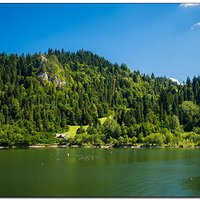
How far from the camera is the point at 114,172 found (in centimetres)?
6412

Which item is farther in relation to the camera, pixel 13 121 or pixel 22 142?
pixel 13 121

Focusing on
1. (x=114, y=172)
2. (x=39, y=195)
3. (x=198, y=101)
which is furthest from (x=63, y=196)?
(x=198, y=101)

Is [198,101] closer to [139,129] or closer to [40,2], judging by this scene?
[139,129]

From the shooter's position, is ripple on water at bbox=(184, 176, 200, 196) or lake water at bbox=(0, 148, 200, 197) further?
ripple on water at bbox=(184, 176, 200, 196)

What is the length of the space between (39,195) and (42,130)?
140246 mm

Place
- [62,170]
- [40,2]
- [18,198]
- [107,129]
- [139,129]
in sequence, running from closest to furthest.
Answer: [40,2], [18,198], [62,170], [139,129], [107,129]

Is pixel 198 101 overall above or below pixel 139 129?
above

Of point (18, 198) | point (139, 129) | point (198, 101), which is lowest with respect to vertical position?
point (18, 198)

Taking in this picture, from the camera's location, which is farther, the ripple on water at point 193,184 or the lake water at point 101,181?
the ripple on water at point 193,184

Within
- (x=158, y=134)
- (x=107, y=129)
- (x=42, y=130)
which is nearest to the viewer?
(x=158, y=134)

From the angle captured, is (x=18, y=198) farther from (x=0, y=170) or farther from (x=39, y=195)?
(x=0, y=170)

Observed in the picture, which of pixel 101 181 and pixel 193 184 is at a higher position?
pixel 101 181

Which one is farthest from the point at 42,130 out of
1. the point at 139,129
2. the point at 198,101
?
the point at 198,101

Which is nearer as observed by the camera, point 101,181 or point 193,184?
point 193,184
